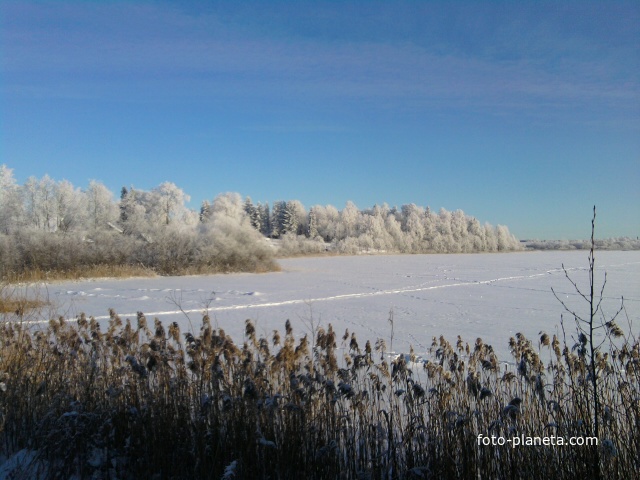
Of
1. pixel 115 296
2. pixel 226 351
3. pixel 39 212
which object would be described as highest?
pixel 39 212

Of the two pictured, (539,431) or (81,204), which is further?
(81,204)

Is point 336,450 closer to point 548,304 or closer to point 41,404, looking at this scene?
point 41,404

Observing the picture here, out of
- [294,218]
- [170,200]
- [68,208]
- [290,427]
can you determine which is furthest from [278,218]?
[290,427]

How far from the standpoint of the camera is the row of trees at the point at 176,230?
82.6 ft

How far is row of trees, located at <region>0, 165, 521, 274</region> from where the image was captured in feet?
82.6

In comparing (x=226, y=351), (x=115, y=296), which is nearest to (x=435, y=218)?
(x=115, y=296)

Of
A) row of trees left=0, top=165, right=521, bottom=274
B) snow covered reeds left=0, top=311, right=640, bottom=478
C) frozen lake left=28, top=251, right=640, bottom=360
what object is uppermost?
row of trees left=0, top=165, right=521, bottom=274

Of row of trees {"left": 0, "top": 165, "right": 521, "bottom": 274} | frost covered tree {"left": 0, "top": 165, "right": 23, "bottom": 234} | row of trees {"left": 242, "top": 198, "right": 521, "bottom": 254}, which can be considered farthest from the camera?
row of trees {"left": 242, "top": 198, "right": 521, "bottom": 254}

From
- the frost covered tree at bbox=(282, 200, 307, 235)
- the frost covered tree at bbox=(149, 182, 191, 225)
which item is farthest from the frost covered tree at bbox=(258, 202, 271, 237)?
the frost covered tree at bbox=(149, 182, 191, 225)

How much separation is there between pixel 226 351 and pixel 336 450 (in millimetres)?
1272

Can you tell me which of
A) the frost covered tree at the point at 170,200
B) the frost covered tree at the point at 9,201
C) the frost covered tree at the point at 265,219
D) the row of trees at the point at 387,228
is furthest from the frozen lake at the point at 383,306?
the frost covered tree at the point at 265,219

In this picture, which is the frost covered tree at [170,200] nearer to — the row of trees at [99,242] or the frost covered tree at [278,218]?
the row of trees at [99,242]

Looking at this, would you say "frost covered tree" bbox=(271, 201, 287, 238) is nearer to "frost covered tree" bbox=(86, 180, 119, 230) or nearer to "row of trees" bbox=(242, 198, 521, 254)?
"row of trees" bbox=(242, 198, 521, 254)

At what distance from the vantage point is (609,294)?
47.6 feet
